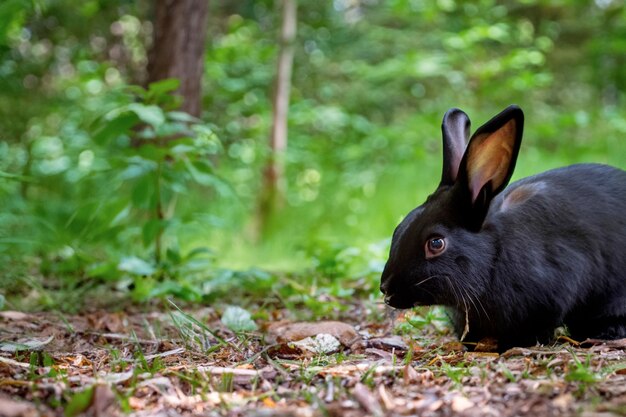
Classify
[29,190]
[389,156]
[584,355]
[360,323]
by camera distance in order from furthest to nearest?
[389,156] < [29,190] < [360,323] < [584,355]

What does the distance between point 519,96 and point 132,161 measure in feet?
27.4

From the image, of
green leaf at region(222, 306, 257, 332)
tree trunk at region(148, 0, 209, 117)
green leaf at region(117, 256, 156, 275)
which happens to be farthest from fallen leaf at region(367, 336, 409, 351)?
tree trunk at region(148, 0, 209, 117)

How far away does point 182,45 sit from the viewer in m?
5.62

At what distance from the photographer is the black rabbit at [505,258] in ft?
9.61

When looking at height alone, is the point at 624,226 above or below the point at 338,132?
below

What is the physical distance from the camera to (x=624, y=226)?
10.3ft

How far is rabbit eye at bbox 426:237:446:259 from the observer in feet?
9.72

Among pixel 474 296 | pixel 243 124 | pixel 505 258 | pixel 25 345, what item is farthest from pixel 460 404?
pixel 243 124

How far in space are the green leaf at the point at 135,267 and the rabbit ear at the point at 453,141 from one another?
1956 mm

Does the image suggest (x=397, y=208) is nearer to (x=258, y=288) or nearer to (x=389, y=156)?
(x=258, y=288)

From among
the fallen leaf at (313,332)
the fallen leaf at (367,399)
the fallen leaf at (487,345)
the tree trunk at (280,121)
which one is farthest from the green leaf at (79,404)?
the tree trunk at (280,121)

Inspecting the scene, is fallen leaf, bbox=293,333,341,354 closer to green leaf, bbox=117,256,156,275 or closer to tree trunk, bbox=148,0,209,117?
green leaf, bbox=117,256,156,275

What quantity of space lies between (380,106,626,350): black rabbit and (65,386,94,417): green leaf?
1.39 meters

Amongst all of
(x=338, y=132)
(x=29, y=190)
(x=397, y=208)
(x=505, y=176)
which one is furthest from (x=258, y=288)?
(x=338, y=132)
